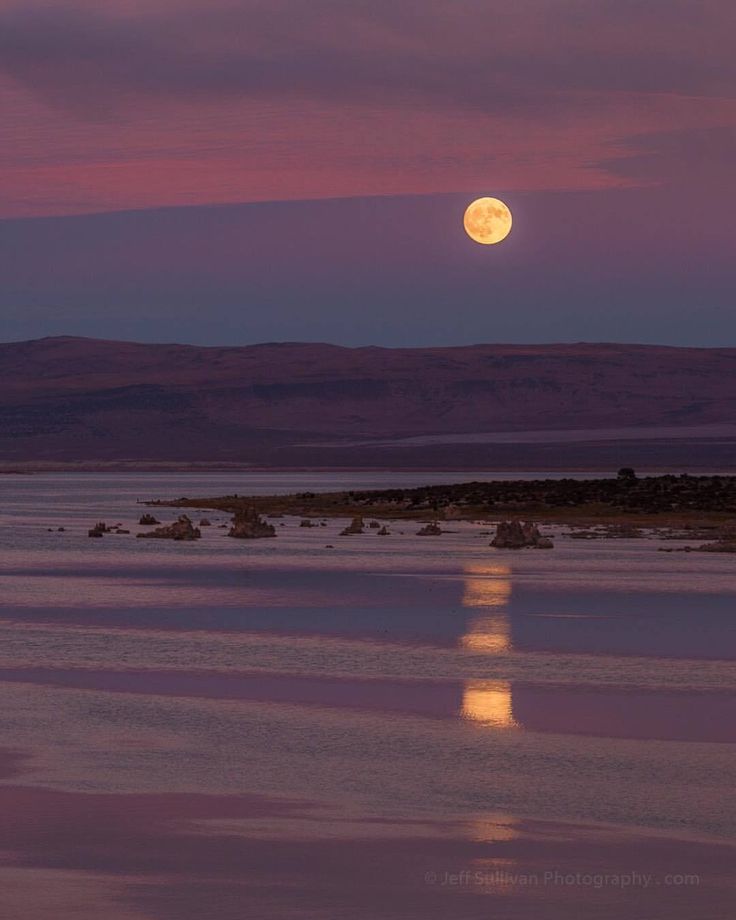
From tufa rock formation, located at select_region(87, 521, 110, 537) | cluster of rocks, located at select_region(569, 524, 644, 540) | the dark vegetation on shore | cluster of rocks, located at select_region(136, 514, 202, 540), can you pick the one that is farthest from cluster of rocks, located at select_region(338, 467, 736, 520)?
cluster of rocks, located at select_region(136, 514, 202, 540)

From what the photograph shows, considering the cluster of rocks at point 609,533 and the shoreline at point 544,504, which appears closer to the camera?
the cluster of rocks at point 609,533

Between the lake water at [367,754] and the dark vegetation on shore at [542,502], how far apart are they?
99.5ft

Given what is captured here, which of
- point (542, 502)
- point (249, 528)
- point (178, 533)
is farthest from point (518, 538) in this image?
point (542, 502)

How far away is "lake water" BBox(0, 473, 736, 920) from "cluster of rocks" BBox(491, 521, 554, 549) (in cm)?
1362

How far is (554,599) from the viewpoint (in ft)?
93.3

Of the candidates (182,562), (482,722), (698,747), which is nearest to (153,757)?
(482,722)

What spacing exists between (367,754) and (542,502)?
52.1m

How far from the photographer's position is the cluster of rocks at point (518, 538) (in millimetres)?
43406

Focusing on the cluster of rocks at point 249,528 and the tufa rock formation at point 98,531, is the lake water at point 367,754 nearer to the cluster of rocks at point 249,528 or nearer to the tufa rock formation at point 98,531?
the cluster of rocks at point 249,528

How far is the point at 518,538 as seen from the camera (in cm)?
4344

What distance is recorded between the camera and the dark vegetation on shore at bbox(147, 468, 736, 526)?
59562mm

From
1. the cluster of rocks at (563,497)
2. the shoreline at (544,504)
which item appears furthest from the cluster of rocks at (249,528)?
the cluster of rocks at (563,497)

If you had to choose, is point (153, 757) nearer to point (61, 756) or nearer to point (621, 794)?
point (61, 756)

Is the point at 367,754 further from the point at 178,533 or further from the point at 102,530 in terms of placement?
the point at 102,530
